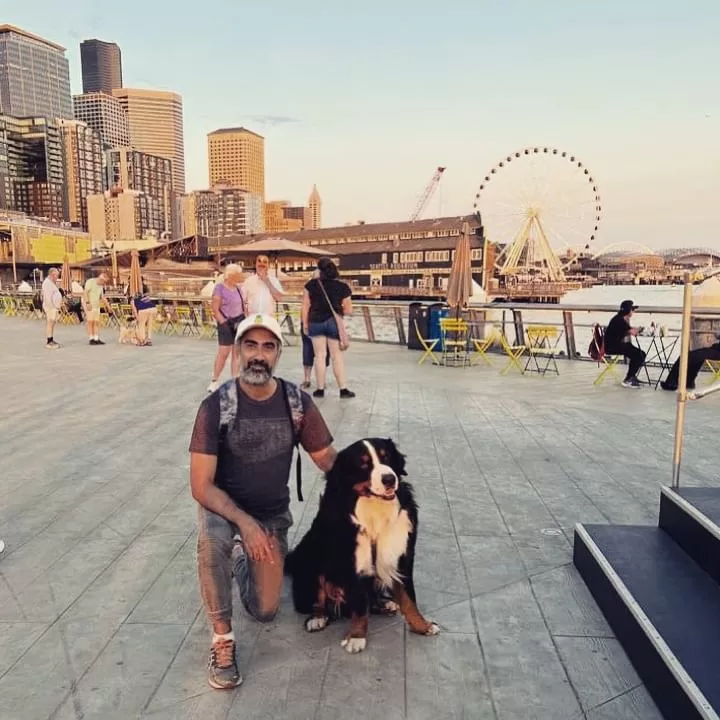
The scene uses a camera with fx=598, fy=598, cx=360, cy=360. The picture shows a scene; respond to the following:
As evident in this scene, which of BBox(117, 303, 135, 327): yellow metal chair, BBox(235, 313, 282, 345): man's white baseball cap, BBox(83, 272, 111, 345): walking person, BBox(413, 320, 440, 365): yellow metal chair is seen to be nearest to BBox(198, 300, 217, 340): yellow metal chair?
BBox(117, 303, 135, 327): yellow metal chair

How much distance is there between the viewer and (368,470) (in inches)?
87.5

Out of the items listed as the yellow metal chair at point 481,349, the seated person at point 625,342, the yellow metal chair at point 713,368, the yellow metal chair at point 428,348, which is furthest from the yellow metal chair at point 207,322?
the yellow metal chair at point 713,368

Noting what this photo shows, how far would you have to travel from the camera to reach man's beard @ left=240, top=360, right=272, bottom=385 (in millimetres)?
2314

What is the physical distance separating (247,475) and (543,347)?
9.38m

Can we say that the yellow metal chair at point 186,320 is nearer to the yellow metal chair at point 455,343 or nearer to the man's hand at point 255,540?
the yellow metal chair at point 455,343

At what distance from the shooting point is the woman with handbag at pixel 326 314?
276 inches

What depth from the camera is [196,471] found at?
226cm

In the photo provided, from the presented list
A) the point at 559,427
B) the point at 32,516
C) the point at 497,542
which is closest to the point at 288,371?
the point at 559,427

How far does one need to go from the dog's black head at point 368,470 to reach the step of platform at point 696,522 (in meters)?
1.34

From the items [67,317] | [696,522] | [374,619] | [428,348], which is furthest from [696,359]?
[67,317]

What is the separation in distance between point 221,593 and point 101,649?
1.78ft

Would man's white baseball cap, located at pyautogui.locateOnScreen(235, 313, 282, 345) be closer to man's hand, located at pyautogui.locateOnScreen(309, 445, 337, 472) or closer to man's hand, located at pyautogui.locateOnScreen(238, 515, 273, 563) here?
man's hand, located at pyautogui.locateOnScreen(309, 445, 337, 472)

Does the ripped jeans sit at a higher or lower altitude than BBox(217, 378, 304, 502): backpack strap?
lower

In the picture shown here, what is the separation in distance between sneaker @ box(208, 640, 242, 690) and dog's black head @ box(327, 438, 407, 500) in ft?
2.20
